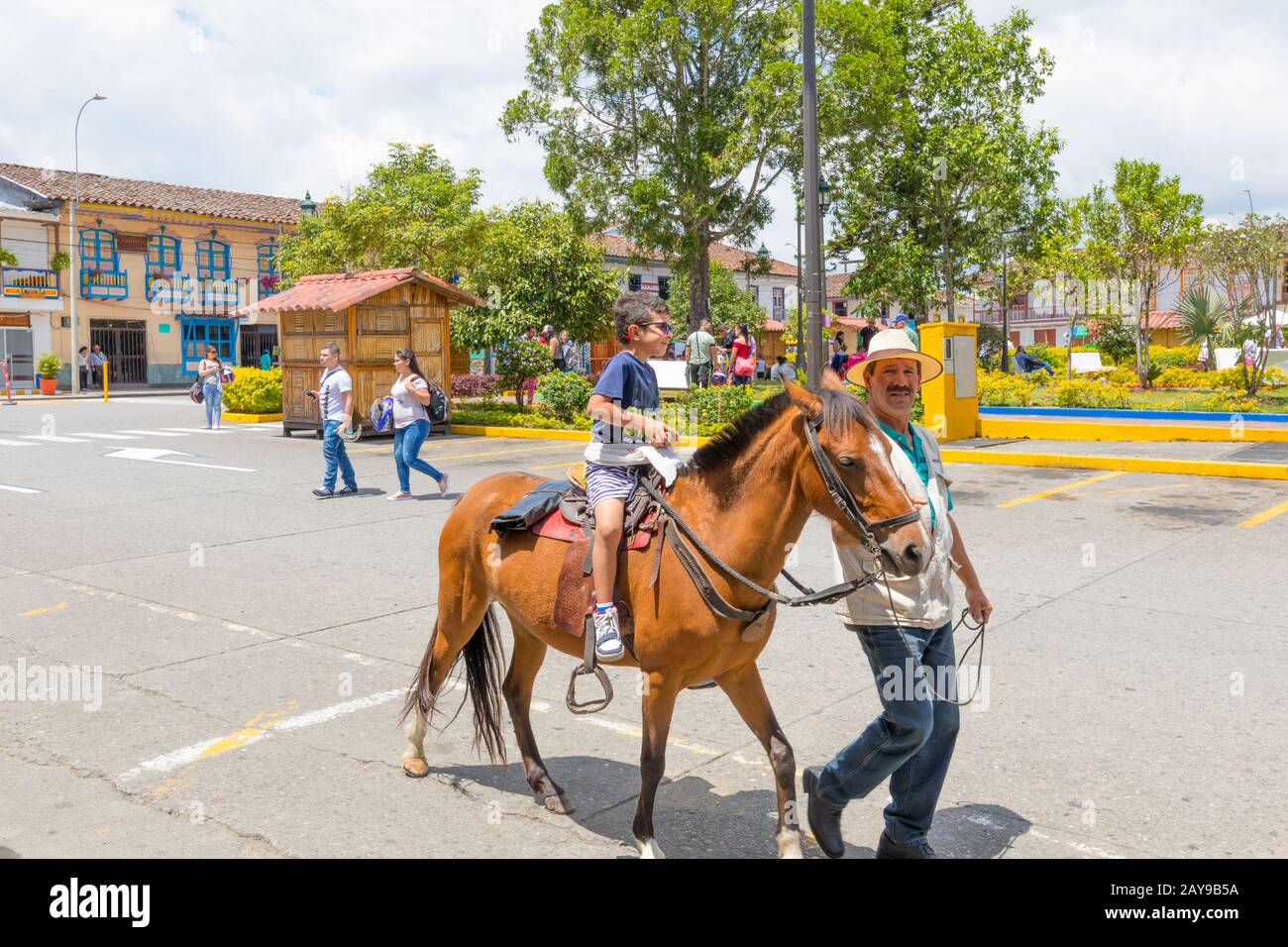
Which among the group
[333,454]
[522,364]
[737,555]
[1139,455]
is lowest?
[1139,455]

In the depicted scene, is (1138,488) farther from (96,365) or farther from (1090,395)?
(96,365)

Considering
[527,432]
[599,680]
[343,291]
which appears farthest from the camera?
[527,432]

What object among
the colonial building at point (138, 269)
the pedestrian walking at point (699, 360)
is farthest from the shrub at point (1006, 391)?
the colonial building at point (138, 269)

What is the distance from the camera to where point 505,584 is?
171 inches

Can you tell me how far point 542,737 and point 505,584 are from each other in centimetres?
115

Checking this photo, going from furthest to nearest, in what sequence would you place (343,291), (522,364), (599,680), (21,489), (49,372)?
(49,372) < (522,364) < (343,291) < (21,489) < (599,680)

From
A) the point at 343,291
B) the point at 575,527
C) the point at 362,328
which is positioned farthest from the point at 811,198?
the point at 575,527

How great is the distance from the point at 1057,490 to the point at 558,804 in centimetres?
998

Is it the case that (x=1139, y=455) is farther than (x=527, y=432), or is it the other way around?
(x=527, y=432)

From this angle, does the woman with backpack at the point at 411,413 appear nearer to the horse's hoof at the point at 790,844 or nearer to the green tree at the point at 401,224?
the horse's hoof at the point at 790,844

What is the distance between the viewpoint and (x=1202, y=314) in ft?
76.3

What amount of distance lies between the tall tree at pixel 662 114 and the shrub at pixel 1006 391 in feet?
30.6

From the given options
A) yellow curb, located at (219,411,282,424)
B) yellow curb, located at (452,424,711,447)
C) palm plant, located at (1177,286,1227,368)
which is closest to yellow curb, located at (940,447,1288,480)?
yellow curb, located at (452,424,711,447)

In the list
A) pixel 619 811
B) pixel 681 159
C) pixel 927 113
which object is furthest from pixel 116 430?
pixel 927 113
